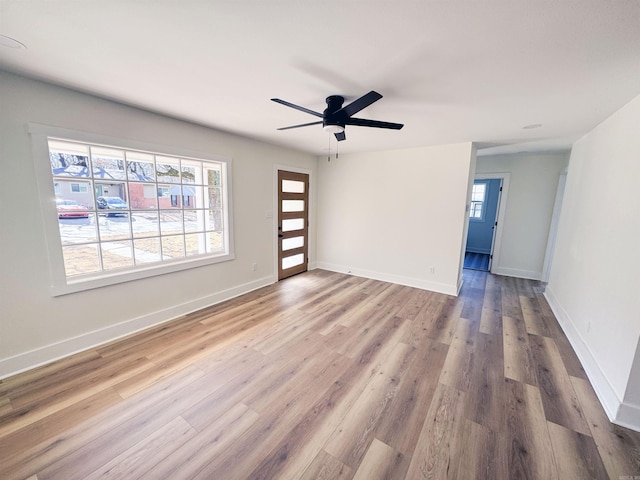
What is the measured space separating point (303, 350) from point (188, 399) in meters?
1.05

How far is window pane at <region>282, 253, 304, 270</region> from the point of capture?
15.9 ft

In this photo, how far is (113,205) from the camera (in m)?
2.58

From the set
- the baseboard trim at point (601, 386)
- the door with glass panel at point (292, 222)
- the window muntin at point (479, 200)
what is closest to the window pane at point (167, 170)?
the door with glass panel at point (292, 222)

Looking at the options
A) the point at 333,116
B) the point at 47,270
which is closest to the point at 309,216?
the point at 333,116

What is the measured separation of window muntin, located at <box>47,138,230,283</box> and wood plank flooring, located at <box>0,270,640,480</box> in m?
0.89

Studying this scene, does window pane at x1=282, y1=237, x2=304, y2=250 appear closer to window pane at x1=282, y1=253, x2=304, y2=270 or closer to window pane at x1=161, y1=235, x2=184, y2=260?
window pane at x1=282, y1=253, x2=304, y2=270

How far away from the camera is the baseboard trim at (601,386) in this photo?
171 centimetres

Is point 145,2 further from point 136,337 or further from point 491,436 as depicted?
point 491,436

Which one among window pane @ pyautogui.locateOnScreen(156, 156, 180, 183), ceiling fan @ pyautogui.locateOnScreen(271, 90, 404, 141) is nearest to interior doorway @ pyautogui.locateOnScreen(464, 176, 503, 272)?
ceiling fan @ pyautogui.locateOnScreen(271, 90, 404, 141)

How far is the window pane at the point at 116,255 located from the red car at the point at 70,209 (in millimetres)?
332

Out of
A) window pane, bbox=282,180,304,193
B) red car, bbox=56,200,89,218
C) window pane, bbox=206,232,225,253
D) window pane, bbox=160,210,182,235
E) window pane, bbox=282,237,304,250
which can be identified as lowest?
window pane, bbox=282,237,304,250

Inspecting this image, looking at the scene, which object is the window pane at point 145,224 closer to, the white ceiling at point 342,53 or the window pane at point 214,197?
the window pane at point 214,197

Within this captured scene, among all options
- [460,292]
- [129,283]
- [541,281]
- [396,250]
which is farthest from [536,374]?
[129,283]

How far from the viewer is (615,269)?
6.71ft
